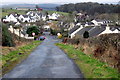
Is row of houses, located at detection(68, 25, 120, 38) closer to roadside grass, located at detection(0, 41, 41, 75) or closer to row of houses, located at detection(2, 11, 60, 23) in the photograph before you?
roadside grass, located at detection(0, 41, 41, 75)

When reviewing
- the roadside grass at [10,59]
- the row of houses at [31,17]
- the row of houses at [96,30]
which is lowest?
the row of houses at [31,17]

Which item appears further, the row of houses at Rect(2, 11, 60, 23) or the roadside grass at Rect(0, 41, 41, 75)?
the row of houses at Rect(2, 11, 60, 23)

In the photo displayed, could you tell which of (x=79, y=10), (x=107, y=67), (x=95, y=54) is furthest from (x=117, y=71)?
(x=79, y=10)

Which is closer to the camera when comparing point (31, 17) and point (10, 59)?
point (10, 59)

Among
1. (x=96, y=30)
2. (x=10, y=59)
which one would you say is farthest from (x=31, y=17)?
(x=10, y=59)

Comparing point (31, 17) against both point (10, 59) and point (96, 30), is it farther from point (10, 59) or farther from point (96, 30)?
point (10, 59)

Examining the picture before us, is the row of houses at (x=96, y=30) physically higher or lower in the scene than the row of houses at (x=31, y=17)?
higher

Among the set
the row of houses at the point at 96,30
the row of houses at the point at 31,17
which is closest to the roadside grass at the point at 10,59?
the row of houses at the point at 96,30

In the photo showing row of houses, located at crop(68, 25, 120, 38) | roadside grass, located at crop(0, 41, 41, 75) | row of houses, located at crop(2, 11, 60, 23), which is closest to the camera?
roadside grass, located at crop(0, 41, 41, 75)

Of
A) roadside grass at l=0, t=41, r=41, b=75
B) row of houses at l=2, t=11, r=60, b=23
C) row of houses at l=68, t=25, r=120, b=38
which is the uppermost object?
roadside grass at l=0, t=41, r=41, b=75

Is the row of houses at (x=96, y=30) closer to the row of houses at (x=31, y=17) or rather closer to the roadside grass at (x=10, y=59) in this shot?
the roadside grass at (x=10, y=59)

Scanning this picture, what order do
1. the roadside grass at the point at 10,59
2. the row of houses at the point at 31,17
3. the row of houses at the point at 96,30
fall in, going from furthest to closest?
the row of houses at the point at 31,17, the row of houses at the point at 96,30, the roadside grass at the point at 10,59

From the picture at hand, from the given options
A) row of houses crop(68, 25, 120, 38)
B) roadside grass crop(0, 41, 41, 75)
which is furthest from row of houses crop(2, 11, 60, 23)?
roadside grass crop(0, 41, 41, 75)

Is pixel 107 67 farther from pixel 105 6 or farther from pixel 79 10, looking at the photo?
pixel 79 10
